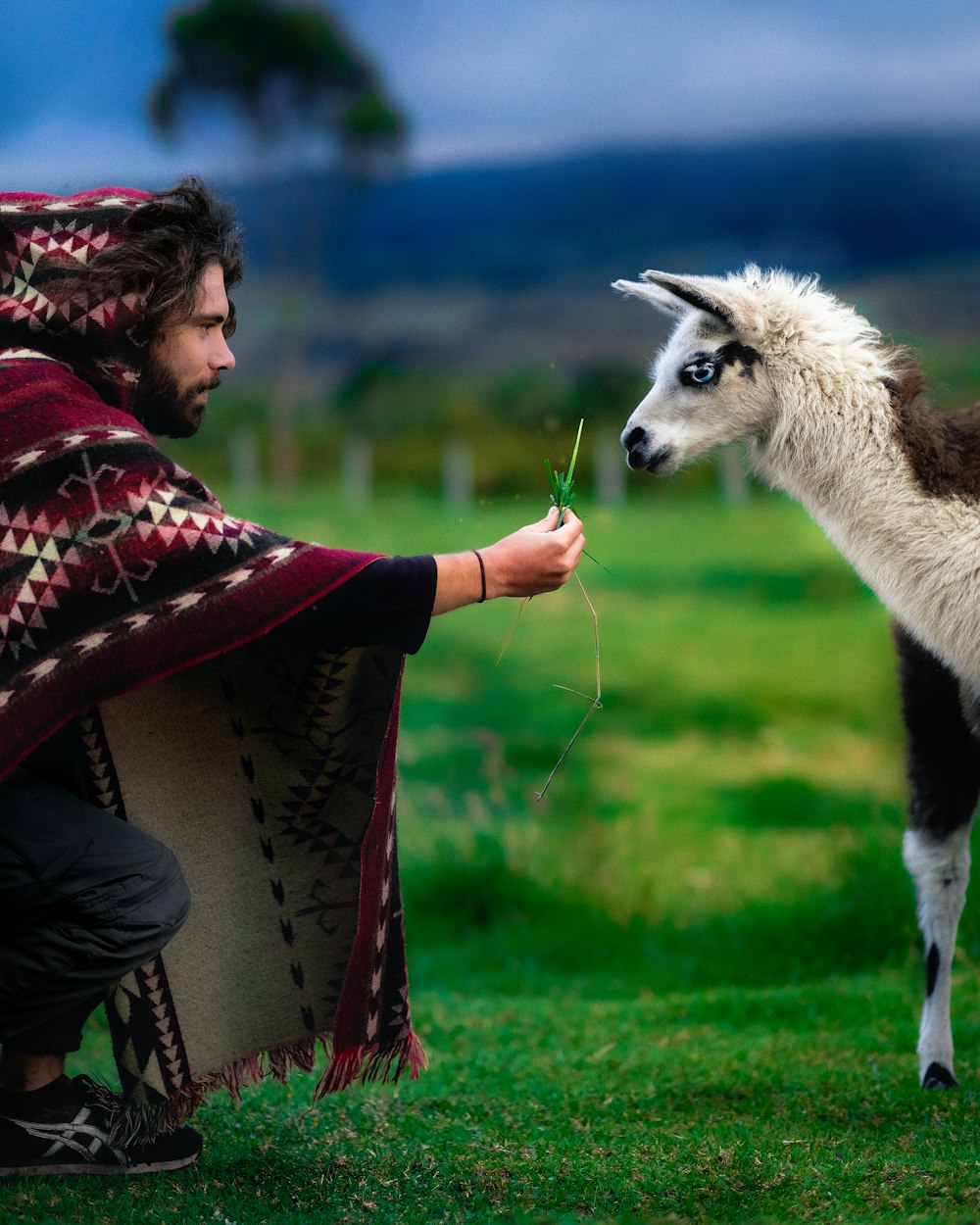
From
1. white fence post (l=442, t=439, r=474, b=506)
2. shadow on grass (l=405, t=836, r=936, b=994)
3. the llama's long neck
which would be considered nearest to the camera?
the llama's long neck

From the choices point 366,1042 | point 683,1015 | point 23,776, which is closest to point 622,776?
point 683,1015

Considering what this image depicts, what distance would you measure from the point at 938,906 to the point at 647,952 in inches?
61.1

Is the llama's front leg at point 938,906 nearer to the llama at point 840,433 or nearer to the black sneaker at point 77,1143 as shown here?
the llama at point 840,433

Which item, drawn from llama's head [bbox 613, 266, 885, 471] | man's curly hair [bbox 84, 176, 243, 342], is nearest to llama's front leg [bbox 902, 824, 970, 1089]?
llama's head [bbox 613, 266, 885, 471]

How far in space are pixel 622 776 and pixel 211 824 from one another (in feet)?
14.1

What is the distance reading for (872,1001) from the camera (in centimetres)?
375

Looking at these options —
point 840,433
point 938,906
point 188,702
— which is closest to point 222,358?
point 188,702

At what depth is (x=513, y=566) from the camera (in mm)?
2125

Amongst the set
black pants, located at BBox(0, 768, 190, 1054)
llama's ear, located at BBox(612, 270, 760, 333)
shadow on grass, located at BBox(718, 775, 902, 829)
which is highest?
llama's ear, located at BBox(612, 270, 760, 333)

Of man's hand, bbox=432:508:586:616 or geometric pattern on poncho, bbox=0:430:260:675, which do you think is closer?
geometric pattern on poncho, bbox=0:430:260:675

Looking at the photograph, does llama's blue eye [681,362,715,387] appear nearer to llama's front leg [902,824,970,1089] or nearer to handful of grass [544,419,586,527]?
handful of grass [544,419,586,527]

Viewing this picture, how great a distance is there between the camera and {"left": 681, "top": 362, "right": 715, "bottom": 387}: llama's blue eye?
2846 millimetres

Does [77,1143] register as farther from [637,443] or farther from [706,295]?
[706,295]

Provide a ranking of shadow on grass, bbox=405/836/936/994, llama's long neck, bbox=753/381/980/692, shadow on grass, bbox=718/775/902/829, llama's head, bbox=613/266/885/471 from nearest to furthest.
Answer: llama's long neck, bbox=753/381/980/692
llama's head, bbox=613/266/885/471
shadow on grass, bbox=405/836/936/994
shadow on grass, bbox=718/775/902/829
